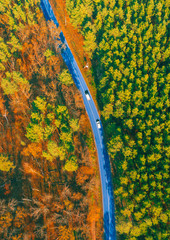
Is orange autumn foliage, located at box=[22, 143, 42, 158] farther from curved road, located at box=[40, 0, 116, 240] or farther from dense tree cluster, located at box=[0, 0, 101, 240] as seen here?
curved road, located at box=[40, 0, 116, 240]

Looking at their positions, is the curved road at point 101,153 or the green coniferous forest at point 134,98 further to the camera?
the curved road at point 101,153

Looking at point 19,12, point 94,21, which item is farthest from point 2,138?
point 94,21

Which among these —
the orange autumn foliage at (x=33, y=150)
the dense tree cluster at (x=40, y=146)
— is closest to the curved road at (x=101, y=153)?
the dense tree cluster at (x=40, y=146)

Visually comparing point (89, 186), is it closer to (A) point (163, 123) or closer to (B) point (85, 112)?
(B) point (85, 112)

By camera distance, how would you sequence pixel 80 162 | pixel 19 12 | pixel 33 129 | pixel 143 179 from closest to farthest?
1. pixel 143 179
2. pixel 33 129
3. pixel 80 162
4. pixel 19 12

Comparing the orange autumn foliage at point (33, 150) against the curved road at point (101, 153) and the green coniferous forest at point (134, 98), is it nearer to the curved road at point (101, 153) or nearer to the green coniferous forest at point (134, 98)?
the curved road at point (101, 153)

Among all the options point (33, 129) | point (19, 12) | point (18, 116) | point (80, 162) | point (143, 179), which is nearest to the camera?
point (143, 179)
